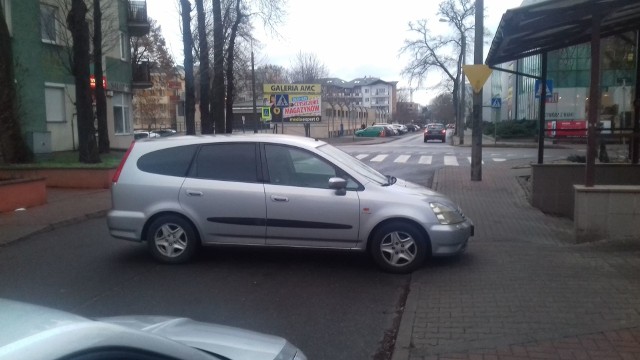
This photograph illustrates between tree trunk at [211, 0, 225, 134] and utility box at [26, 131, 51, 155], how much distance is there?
6.89m

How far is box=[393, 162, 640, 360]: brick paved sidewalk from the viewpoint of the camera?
4.83 meters

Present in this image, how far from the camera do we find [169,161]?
26.2ft

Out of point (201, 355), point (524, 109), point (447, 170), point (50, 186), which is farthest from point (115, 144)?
point (524, 109)

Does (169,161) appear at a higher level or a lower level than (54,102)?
lower

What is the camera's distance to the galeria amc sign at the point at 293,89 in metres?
45.8

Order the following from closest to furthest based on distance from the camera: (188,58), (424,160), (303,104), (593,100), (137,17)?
(593,100) → (188,58) → (424,160) → (137,17) → (303,104)

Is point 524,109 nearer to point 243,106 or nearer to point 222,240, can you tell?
point 243,106

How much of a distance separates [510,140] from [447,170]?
90.1ft

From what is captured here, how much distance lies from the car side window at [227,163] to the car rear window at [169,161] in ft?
0.42

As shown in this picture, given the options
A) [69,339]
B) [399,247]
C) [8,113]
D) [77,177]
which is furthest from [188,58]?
[69,339]

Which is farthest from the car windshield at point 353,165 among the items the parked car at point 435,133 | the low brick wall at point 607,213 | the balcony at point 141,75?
the parked car at point 435,133

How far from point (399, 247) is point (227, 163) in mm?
2316

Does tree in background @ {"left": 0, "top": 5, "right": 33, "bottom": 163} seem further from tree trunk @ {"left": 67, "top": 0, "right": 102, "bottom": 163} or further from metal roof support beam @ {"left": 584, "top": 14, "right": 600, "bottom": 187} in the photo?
metal roof support beam @ {"left": 584, "top": 14, "right": 600, "bottom": 187}

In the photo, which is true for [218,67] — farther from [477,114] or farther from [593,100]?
[593,100]
